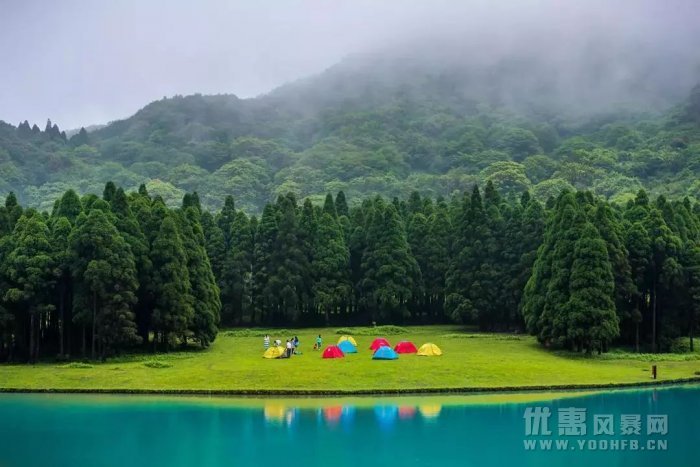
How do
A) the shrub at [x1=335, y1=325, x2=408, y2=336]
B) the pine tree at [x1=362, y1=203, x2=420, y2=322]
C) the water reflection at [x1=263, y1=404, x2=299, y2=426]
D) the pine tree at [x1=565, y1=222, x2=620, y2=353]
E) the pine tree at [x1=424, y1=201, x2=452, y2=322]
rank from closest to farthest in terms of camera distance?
the water reflection at [x1=263, y1=404, x2=299, y2=426] < the pine tree at [x1=565, y1=222, x2=620, y2=353] < the shrub at [x1=335, y1=325, x2=408, y2=336] < the pine tree at [x1=362, y1=203, x2=420, y2=322] < the pine tree at [x1=424, y1=201, x2=452, y2=322]

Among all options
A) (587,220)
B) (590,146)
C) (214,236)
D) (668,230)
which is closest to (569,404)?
(587,220)

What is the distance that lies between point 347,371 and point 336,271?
3129 cm

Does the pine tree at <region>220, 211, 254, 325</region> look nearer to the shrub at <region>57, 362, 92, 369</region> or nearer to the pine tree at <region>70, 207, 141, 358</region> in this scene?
the pine tree at <region>70, 207, 141, 358</region>

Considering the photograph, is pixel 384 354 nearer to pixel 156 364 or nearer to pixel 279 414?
pixel 156 364

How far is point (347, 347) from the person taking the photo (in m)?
52.9

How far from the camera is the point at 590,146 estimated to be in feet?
653

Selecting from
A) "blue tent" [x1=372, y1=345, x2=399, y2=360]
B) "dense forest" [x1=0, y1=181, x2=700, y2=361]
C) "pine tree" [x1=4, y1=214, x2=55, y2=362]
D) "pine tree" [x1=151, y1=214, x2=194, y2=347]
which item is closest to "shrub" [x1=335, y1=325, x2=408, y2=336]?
"dense forest" [x1=0, y1=181, x2=700, y2=361]

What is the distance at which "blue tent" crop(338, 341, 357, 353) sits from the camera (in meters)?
52.6

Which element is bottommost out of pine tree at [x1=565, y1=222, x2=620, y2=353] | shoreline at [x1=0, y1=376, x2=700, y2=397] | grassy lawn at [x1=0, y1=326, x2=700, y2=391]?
shoreline at [x1=0, y1=376, x2=700, y2=397]

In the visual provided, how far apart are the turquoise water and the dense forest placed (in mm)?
11644

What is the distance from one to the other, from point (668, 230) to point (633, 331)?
8.10 meters

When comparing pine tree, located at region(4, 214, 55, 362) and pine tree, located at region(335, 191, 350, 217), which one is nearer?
pine tree, located at region(4, 214, 55, 362)

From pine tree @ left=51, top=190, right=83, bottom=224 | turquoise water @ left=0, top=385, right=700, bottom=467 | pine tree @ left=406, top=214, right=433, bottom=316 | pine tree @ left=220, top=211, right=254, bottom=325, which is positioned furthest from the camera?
pine tree @ left=406, top=214, right=433, bottom=316

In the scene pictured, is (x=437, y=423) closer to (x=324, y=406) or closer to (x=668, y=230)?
(x=324, y=406)
